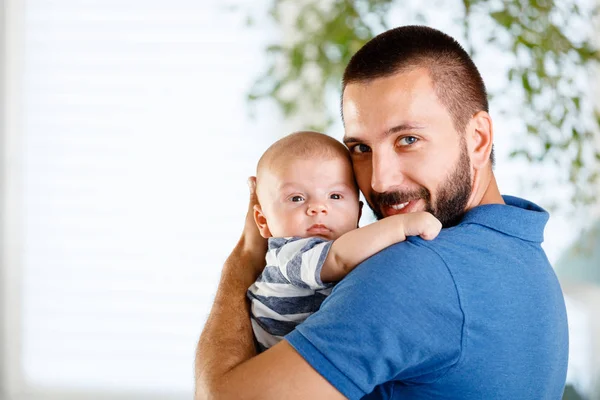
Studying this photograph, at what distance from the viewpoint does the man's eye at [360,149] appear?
1.39 metres

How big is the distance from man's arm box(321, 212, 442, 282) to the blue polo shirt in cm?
2

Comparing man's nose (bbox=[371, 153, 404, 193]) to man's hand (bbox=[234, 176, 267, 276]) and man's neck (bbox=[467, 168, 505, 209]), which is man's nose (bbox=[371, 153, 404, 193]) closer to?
man's neck (bbox=[467, 168, 505, 209])

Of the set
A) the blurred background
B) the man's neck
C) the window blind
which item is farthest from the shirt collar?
the window blind

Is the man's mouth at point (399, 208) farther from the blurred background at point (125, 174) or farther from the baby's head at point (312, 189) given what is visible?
the blurred background at point (125, 174)

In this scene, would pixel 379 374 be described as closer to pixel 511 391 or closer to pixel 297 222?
pixel 511 391

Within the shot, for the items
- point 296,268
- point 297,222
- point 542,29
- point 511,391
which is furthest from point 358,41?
point 511,391

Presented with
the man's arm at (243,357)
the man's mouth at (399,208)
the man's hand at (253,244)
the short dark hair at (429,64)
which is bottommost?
the man's arm at (243,357)

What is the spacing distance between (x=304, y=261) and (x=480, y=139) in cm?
41

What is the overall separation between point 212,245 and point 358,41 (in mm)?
1412

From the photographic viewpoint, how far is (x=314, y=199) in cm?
142

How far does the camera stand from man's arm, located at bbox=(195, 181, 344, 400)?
1.04 metres

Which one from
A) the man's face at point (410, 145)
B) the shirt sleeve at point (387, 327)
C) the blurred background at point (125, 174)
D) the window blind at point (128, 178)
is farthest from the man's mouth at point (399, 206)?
the window blind at point (128, 178)

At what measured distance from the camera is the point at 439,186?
131cm

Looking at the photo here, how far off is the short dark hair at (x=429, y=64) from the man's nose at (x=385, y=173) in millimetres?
131
